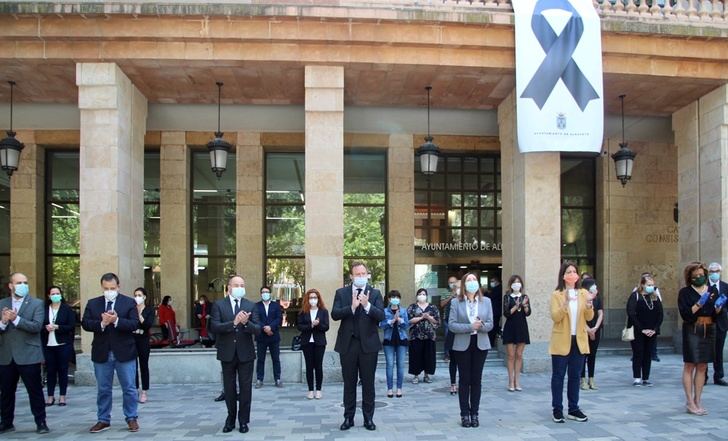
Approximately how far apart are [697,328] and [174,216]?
38.6 ft

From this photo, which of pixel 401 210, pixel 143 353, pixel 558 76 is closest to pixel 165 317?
pixel 143 353

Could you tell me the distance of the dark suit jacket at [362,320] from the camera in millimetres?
7430

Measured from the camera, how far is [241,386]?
24.6 feet

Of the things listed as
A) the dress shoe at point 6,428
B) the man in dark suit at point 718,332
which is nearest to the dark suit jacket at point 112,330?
the dress shoe at point 6,428

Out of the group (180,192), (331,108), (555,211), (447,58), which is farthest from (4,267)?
(555,211)

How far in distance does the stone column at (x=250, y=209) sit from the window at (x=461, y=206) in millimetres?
4118

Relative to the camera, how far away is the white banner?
37.9 feet

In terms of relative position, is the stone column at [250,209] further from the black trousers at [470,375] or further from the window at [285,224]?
the black trousers at [470,375]

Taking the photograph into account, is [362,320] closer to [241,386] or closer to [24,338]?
[241,386]

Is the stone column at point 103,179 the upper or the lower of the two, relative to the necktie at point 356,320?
upper

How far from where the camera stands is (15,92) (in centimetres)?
1332

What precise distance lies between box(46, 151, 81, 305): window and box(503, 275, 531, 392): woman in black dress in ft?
36.6

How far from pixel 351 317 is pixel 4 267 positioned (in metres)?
12.3

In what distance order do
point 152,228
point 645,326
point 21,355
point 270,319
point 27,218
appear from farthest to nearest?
point 152,228
point 27,218
point 270,319
point 645,326
point 21,355
